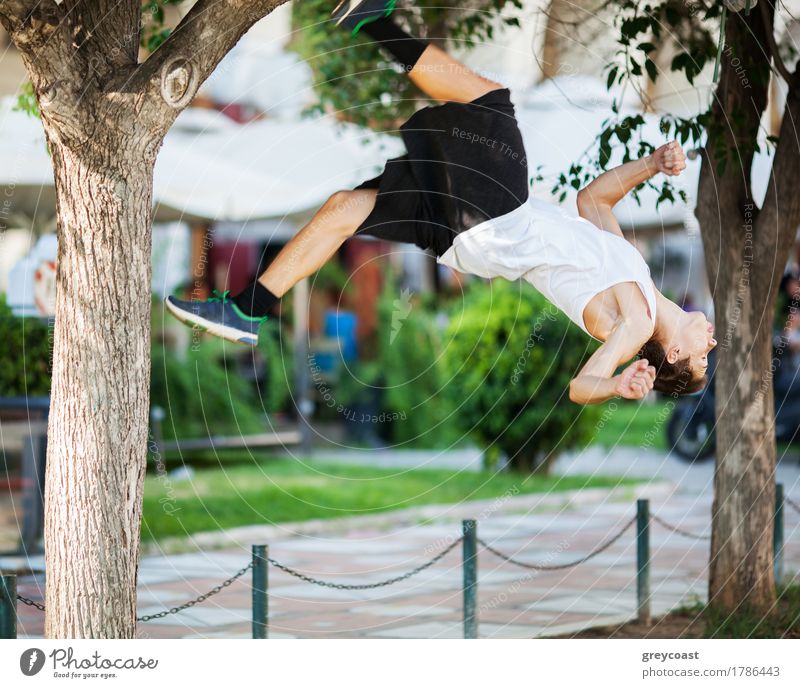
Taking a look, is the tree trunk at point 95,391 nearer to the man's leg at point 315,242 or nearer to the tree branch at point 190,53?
the tree branch at point 190,53

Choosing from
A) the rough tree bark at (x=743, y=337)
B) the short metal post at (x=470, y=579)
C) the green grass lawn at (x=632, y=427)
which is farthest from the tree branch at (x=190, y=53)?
the green grass lawn at (x=632, y=427)

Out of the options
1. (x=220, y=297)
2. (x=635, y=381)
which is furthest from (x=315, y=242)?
(x=635, y=381)

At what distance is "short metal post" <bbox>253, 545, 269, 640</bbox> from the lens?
5.85 m

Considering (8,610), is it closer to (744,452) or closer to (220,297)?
(220,297)

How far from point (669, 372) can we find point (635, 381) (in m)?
0.74

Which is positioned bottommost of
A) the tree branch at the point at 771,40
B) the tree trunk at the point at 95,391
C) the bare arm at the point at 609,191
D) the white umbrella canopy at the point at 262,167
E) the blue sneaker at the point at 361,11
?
the tree trunk at the point at 95,391

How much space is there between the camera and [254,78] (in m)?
19.0

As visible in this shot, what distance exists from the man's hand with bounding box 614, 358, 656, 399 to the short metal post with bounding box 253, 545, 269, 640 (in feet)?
7.05

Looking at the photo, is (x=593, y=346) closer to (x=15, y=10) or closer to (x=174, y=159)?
(x=174, y=159)

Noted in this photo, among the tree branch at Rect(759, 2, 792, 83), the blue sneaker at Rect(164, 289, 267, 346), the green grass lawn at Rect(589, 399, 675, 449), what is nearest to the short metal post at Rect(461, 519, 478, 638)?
the blue sneaker at Rect(164, 289, 267, 346)

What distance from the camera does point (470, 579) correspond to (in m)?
6.41

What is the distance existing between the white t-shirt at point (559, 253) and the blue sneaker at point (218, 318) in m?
0.99

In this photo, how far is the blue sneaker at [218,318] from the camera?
16.6 feet

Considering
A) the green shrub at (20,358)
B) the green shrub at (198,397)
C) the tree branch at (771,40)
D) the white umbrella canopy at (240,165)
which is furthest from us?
the green shrub at (198,397)
